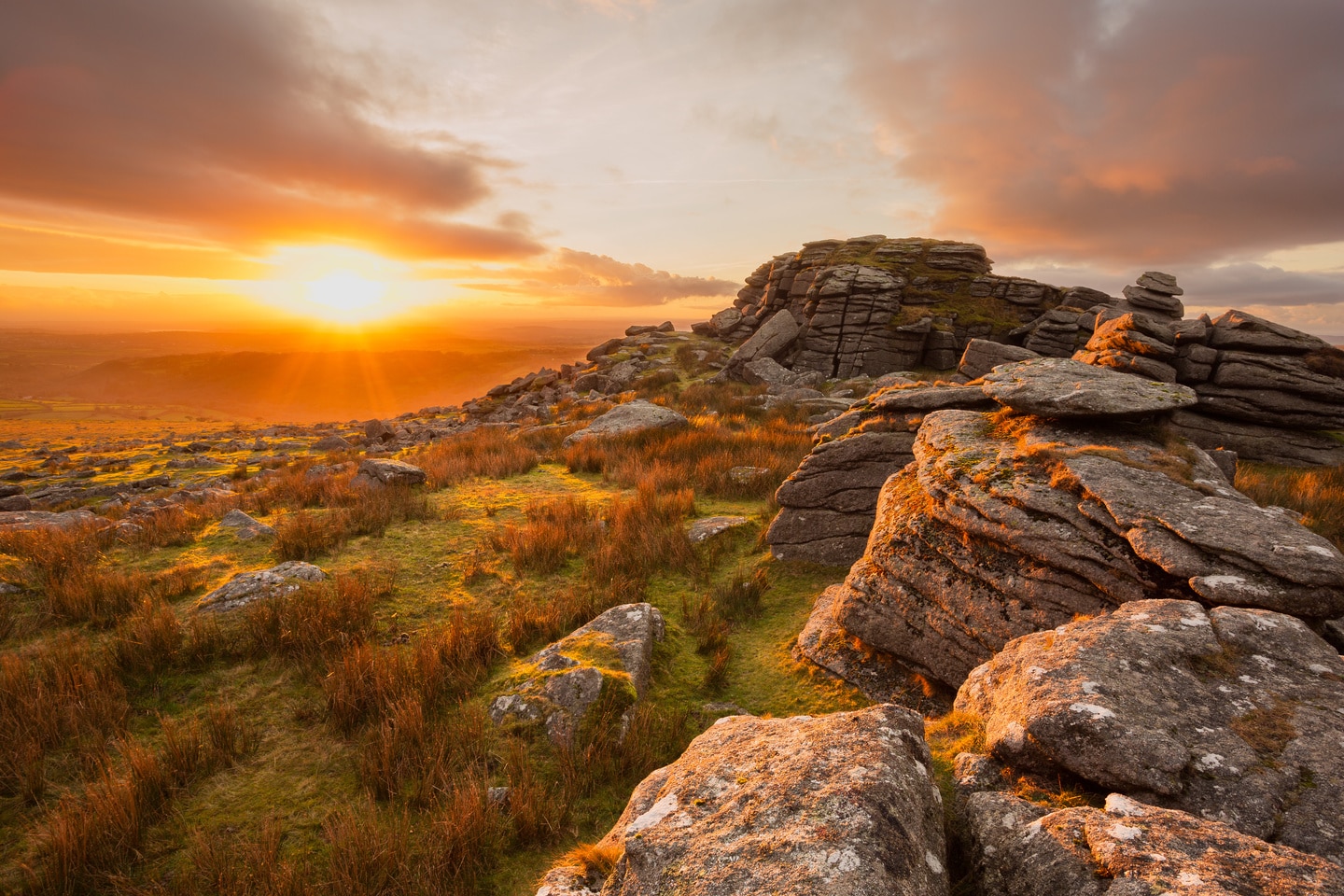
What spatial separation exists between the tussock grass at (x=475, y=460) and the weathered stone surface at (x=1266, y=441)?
16.1m

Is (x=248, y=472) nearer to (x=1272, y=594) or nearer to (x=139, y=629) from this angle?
(x=139, y=629)

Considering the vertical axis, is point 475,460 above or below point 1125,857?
below

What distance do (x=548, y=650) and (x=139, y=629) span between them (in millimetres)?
4341

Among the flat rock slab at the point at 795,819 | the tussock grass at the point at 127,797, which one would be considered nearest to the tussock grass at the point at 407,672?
the tussock grass at the point at 127,797

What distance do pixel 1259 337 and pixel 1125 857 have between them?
729 inches

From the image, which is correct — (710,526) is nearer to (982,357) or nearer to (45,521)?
(45,521)

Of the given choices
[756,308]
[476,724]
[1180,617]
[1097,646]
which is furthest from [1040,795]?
[756,308]

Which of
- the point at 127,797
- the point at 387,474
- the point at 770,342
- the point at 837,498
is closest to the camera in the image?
the point at 127,797

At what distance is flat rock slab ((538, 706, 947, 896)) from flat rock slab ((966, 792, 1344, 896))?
11.1 inches

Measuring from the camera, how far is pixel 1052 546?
196 inches

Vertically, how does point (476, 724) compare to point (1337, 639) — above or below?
below

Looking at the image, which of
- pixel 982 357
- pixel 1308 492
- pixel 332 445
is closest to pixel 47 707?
pixel 1308 492

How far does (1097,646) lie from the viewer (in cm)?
365

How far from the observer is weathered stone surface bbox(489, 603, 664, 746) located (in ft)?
16.4
